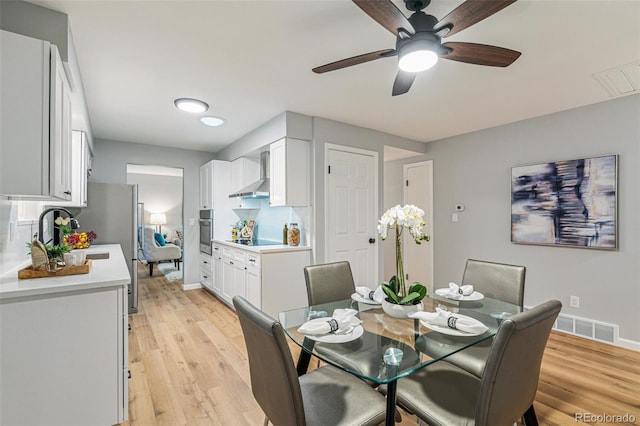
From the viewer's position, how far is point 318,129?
11.4 feet

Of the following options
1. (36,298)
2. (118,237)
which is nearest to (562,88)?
(36,298)

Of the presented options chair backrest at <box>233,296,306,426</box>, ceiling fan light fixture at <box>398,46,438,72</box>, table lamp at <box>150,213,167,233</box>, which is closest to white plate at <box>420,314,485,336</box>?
chair backrest at <box>233,296,306,426</box>

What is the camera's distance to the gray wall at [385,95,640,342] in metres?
2.84

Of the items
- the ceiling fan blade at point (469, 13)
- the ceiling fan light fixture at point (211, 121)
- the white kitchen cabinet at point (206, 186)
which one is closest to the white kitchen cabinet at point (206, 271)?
the white kitchen cabinet at point (206, 186)

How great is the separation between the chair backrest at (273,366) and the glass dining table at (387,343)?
23 centimetres

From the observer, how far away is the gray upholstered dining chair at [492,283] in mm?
1800

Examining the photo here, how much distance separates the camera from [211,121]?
3547mm

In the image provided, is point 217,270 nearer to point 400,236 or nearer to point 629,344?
point 400,236

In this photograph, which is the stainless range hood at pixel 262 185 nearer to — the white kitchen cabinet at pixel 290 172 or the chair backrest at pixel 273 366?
the white kitchen cabinet at pixel 290 172

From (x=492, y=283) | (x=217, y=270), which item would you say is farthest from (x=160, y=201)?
(x=492, y=283)

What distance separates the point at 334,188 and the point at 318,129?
0.72m

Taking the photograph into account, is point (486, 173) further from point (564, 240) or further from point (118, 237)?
point (118, 237)

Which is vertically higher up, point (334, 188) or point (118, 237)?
point (334, 188)

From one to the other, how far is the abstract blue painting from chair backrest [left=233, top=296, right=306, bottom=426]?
3.44 metres
